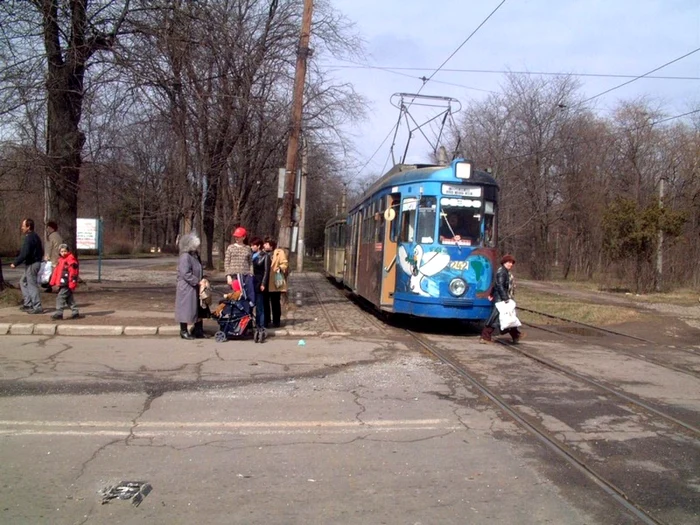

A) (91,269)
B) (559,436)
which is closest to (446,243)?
(559,436)

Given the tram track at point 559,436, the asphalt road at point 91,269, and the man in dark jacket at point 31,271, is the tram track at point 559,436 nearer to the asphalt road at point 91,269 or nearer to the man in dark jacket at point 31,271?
the man in dark jacket at point 31,271

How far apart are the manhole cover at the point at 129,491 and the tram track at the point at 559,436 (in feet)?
Result: 10.8

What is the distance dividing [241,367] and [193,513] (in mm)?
4529

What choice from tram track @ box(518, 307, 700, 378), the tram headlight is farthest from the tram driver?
tram track @ box(518, 307, 700, 378)

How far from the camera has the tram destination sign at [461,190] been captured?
38.7 ft

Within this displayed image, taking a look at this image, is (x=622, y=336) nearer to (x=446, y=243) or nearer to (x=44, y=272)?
(x=446, y=243)

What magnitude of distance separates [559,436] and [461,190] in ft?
22.2

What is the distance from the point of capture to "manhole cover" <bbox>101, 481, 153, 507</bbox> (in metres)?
4.13

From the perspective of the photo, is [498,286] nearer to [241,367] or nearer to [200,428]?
[241,367]

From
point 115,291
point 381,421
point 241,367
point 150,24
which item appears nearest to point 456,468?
point 381,421

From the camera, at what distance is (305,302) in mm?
17750

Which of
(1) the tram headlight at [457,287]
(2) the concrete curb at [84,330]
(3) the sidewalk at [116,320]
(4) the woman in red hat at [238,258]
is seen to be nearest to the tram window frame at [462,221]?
(1) the tram headlight at [457,287]

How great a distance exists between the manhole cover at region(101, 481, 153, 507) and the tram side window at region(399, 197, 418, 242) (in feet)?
27.2

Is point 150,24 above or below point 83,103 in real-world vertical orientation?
above
